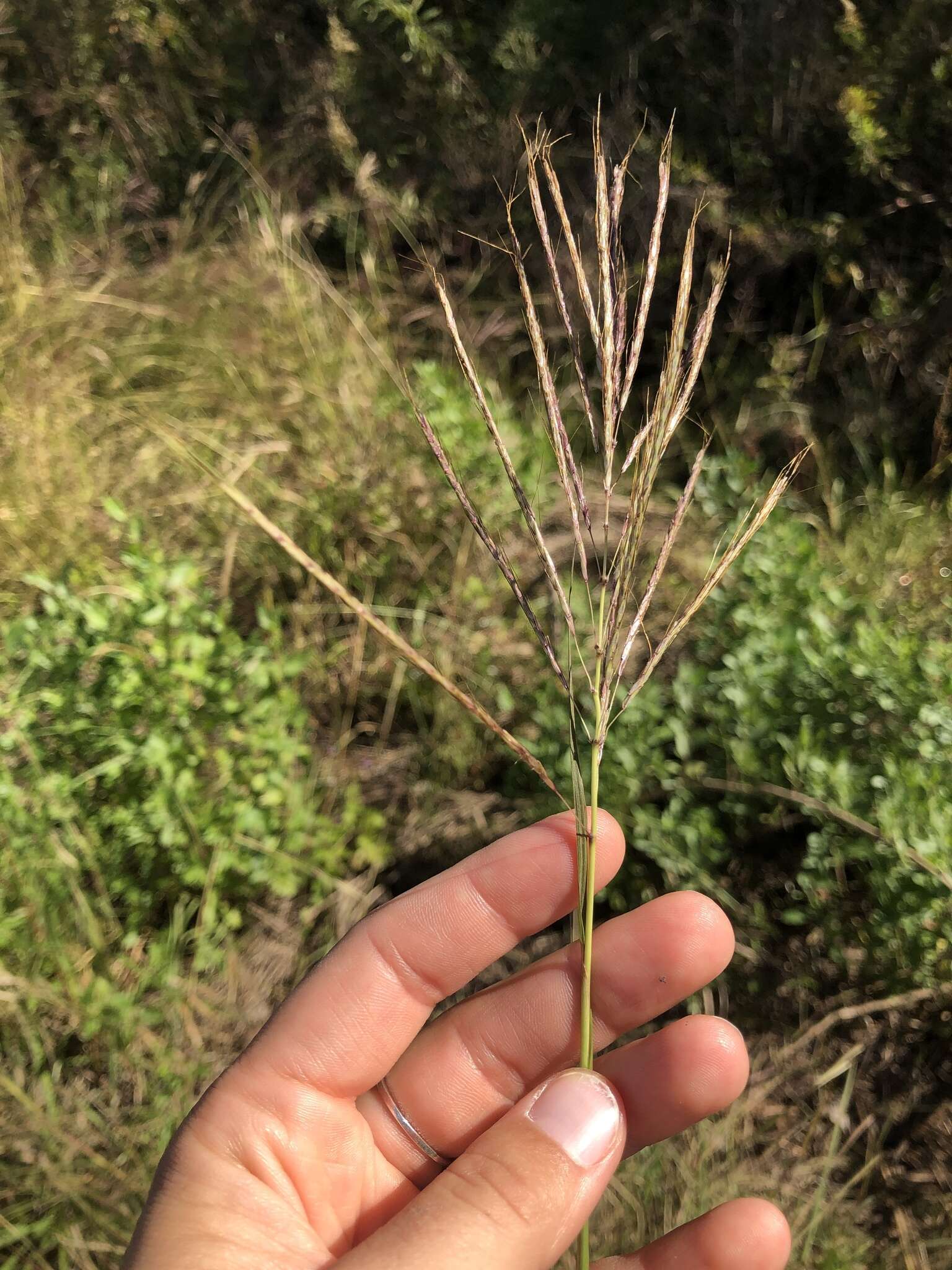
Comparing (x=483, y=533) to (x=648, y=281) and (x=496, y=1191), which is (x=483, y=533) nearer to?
(x=648, y=281)

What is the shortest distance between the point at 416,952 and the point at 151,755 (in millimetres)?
865

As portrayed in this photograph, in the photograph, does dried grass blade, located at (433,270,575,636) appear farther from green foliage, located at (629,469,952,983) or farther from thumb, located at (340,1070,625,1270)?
green foliage, located at (629,469,952,983)

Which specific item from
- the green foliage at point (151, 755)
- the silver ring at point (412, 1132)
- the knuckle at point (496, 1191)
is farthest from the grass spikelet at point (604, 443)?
the green foliage at point (151, 755)

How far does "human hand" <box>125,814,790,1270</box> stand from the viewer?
1.24 m

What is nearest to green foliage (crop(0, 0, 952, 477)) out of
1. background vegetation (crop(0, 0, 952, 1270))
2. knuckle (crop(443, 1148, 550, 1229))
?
background vegetation (crop(0, 0, 952, 1270))

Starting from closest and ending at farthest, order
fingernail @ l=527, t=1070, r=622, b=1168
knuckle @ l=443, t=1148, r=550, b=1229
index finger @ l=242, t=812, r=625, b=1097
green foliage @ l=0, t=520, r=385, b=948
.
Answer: knuckle @ l=443, t=1148, r=550, b=1229, fingernail @ l=527, t=1070, r=622, b=1168, index finger @ l=242, t=812, r=625, b=1097, green foliage @ l=0, t=520, r=385, b=948

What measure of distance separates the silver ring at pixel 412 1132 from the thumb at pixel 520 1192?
1.12ft

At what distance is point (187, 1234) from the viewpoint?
113 centimetres

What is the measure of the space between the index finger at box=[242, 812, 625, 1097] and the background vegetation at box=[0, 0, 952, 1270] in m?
0.68

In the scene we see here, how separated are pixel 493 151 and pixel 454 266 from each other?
1.65ft

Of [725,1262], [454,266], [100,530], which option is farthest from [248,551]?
[725,1262]

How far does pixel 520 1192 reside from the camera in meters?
1.12

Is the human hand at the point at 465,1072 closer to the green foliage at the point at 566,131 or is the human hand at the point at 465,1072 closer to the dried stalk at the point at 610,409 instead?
the dried stalk at the point at 610,409

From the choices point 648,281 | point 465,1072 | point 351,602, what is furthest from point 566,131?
point 465,1072
